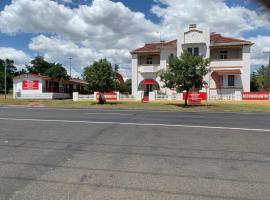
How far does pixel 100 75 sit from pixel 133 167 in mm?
26941

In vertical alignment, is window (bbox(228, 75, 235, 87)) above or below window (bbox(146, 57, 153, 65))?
below

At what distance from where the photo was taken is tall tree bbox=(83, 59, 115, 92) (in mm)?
32469

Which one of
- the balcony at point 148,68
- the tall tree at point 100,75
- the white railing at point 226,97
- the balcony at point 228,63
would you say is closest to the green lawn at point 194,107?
the tall tree at point 100,75

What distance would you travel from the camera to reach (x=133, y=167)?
612 centimetres

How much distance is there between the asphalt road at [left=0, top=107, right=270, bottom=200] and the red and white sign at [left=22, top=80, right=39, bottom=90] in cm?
3809

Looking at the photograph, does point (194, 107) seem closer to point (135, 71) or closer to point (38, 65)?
point (135, 71)

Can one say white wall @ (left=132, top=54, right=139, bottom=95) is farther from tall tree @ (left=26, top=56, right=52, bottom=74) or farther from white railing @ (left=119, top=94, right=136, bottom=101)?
tall tree @ (left=26, top=56, right=52, bottom=74)

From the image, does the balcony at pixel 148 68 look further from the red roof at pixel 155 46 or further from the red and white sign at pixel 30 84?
the red and white sign at pixel 30 84

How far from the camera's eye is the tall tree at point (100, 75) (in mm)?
32469

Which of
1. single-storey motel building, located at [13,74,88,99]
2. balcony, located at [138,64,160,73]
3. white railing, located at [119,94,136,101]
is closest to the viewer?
white railing, located at [119,94,136,101]

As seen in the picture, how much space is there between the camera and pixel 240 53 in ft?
128

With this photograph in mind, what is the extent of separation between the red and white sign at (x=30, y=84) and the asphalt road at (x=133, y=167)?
3809 centimetres

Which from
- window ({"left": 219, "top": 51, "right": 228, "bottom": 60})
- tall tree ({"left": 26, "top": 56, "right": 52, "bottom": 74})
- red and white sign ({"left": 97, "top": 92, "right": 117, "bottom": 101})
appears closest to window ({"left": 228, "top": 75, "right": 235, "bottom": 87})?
window ({"left": 219, "top": 51, "right": 228, "bottom": 60})

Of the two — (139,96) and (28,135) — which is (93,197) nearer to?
(28,135)
